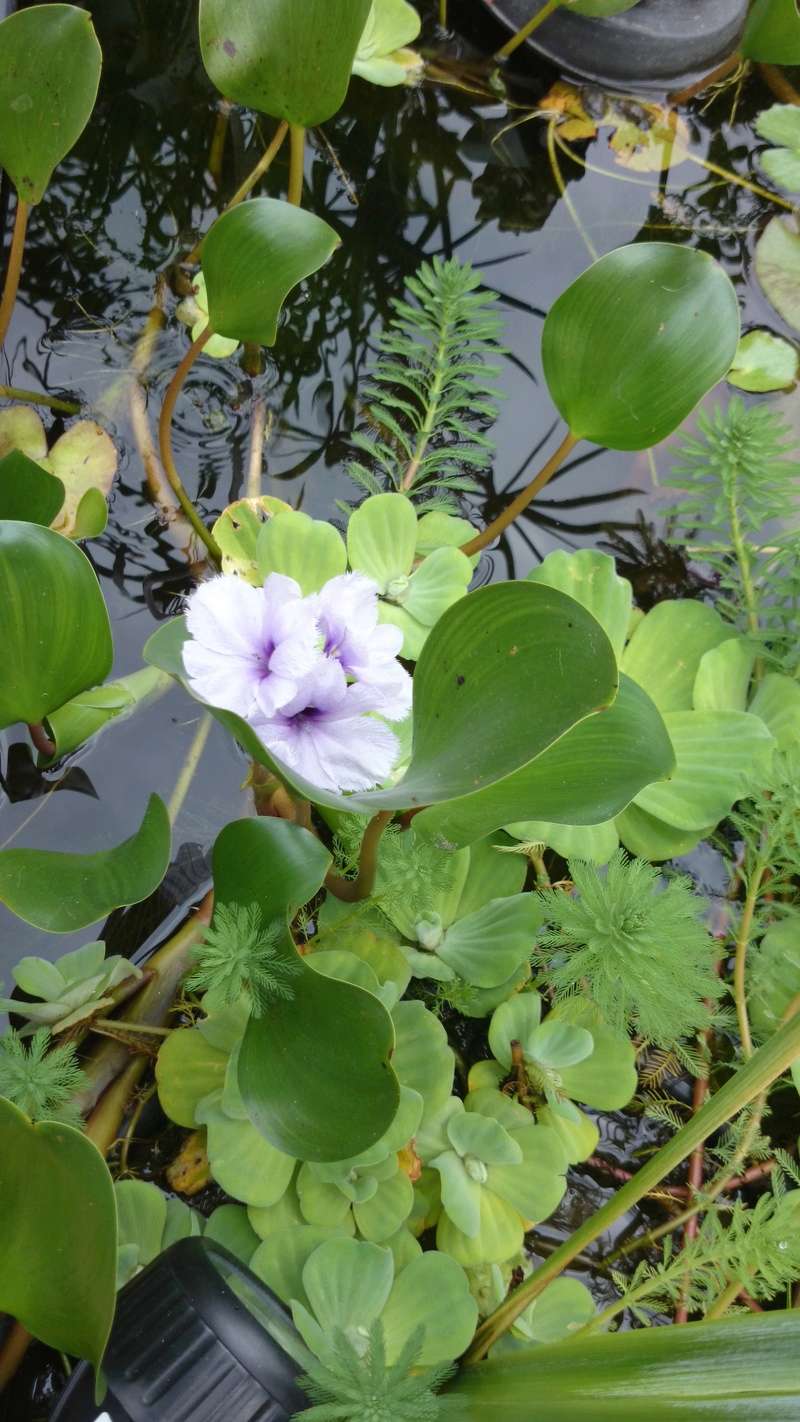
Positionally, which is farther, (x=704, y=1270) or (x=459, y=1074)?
(x=459, y=1074)

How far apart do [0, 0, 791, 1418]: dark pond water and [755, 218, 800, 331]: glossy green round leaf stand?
0.02m

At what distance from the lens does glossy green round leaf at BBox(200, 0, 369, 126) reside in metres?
0.92

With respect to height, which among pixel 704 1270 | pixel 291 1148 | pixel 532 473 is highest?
pixel 532 473

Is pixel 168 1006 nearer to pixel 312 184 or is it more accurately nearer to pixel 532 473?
pixel 532 473

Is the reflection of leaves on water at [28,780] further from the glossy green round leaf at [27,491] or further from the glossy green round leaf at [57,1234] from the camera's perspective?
the glossy green round leaf at [57,1234]

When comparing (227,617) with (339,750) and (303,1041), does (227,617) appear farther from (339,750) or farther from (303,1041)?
(303,1041)

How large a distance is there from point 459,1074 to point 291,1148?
359 mm

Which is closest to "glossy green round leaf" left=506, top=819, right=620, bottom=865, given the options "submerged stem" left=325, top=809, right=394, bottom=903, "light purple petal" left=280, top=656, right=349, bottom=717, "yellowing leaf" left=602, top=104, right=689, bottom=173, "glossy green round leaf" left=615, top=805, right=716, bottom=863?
"glossy green round leaf" left=615, top=805, right=716, bottom=863

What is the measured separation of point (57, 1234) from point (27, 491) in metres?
0.64

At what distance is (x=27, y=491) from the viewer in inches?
36.4

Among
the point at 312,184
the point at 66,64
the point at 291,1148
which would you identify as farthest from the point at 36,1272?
the point at 312,184

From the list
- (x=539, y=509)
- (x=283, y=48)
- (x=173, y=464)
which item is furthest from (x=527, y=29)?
(x=173, y=464)

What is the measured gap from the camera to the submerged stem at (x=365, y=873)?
805 mm

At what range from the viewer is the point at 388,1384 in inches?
26.1
